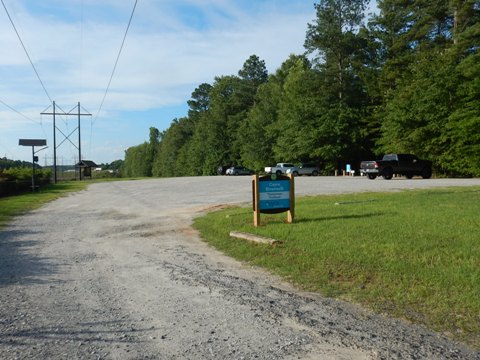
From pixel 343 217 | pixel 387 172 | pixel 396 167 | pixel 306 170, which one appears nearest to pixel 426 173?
pixel 396 167

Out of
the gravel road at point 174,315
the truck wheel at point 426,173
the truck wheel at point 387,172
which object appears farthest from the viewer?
the truck wheel at point 426,173

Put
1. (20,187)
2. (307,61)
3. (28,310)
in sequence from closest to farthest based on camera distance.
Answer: (28,310)
(20,187)
(307,61)

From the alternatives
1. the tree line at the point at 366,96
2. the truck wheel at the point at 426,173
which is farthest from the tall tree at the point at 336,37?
the truck wheel at the point at 426,173

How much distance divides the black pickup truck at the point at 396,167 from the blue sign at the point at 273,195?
69.6ft

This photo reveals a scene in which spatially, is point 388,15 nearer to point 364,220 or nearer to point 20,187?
point 20,187

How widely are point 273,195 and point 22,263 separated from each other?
5930 mm

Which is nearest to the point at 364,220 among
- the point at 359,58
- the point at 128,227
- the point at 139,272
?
the point at 139,272

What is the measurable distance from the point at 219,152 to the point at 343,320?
84.0 metres

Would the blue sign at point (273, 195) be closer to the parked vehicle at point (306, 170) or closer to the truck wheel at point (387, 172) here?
the truck wheel at point (387, 172)

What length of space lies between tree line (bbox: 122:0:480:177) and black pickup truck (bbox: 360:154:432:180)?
4419mm

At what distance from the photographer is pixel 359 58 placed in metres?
53.8

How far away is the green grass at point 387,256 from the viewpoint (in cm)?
530

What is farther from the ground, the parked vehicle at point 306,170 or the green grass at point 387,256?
the parked vehicle at point 306,170

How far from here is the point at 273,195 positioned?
11531mm
